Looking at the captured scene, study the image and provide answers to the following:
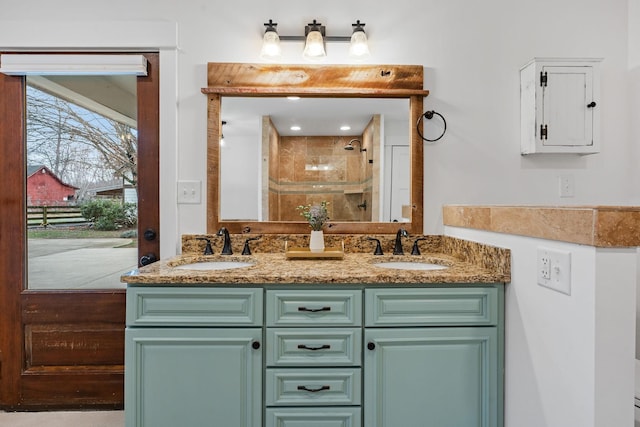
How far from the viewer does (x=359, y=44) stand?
1830mm

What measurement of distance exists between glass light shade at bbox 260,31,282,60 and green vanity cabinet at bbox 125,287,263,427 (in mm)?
1207

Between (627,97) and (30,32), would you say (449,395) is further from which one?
(30,32)

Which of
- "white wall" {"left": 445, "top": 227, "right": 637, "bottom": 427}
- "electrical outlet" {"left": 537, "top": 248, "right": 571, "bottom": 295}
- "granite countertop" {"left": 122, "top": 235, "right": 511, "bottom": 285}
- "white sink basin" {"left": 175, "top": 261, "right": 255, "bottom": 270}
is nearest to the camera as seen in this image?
"white wall" {"left": 445, "top": 227, "right": 637, "bottom": 427}

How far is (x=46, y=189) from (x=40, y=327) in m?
0.73

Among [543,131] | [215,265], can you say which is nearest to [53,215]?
[215,265]

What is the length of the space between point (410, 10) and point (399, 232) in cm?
120

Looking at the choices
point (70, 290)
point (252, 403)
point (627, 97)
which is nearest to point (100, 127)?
point (70, 290)

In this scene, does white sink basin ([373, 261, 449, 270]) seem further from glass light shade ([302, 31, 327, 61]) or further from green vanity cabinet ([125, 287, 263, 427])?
→ glass light shade ([302, 31, 327, 61])

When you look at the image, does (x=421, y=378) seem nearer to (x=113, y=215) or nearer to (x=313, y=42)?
(x=313, y=42)

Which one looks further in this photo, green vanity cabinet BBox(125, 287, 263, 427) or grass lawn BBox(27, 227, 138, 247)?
grass lawn BBox(27, 227, 138, 247)

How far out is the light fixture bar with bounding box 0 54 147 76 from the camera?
181 centimetres

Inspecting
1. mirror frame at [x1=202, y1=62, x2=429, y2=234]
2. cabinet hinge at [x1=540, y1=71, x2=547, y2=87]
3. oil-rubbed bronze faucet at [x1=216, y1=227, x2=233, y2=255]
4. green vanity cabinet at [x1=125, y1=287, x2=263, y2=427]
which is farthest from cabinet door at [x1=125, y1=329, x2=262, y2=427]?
cabinet hinge at [x1=540, y1=71, x2=547, y2=87]

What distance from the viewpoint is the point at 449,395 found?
134cm


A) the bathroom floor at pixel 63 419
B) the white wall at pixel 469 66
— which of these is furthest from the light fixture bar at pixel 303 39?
the bathroom floor at pixel 63 419
